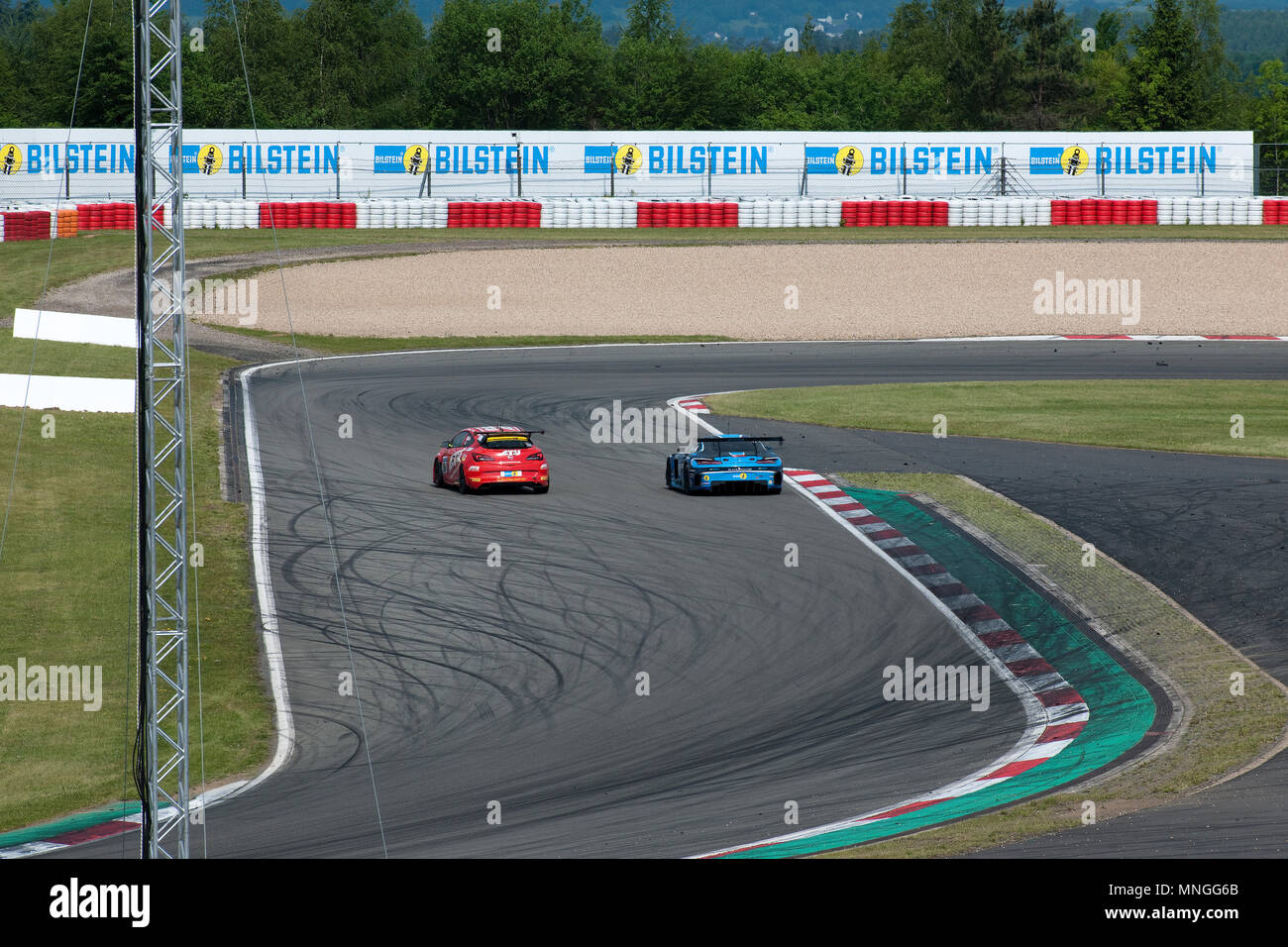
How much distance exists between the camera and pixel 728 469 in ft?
81.1

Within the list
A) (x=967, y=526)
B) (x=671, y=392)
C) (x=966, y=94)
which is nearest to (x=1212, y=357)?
(x=671, y=392)

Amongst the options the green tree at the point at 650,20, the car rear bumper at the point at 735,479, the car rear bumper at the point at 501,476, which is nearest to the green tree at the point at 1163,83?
the green tree at the point at 650,20

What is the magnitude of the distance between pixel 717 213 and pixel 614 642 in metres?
42.2

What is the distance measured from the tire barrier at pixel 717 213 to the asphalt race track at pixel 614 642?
→ 2639cm

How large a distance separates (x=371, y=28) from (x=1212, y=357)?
94384 millimetres

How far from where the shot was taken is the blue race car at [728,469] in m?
24.7

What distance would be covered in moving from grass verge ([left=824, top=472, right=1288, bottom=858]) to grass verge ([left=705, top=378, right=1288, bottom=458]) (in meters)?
5.62

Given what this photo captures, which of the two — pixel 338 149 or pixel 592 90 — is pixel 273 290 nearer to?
pixel 338 149

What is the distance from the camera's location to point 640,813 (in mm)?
12820

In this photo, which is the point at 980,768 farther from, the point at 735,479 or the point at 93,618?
the point at 735,479

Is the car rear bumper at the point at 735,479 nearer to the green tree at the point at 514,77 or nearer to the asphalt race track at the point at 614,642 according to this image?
the asphalt race track at the point at 614,642

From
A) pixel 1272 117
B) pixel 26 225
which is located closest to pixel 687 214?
pixel 26 225

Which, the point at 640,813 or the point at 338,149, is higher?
the point at 338,149

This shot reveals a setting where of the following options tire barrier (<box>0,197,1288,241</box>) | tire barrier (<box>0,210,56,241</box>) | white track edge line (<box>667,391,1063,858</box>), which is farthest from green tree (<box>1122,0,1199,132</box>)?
white track edge line (<box>667,391,1063,858</box>)
